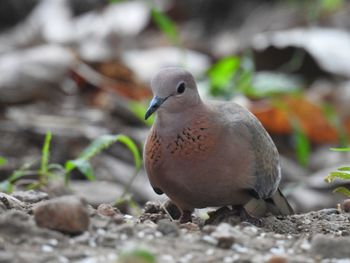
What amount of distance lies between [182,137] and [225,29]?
8.99 metres

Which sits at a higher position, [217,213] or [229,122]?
[229,122]

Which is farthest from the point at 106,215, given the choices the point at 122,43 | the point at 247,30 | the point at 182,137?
the point at 247,30

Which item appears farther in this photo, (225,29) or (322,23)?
(225,29)

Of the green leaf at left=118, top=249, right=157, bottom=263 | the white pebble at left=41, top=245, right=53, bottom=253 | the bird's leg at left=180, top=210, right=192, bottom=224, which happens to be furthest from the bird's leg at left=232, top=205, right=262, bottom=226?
the green leaf at left=118, top=249, right=157, bottom=263

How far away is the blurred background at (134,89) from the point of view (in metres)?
7.09

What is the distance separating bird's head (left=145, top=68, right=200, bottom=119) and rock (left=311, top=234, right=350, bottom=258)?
123cm

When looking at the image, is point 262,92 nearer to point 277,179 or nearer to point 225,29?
point 277,179

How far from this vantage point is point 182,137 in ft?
14.5

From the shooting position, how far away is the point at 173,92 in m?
4.59

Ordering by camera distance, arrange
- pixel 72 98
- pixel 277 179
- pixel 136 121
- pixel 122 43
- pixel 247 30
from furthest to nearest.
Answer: pixel 247 30 < pixel 122 43 < pixel 72 98 < pixel 136 121 < pixel 277 179

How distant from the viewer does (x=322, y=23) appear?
11734mm

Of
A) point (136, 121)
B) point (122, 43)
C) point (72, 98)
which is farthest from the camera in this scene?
point (122, 43)

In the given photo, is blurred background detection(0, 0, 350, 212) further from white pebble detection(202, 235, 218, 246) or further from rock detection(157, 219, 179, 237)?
white pebble detection(202, 235, 218, 246)

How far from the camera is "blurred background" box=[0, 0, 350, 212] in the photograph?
7.09 meters
